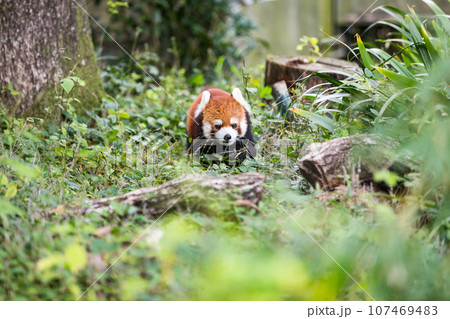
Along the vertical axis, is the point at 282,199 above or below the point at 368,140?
below

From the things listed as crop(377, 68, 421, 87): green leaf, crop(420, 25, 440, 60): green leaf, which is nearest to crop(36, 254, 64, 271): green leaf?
crop(377, 68, 421, 87): green leaf

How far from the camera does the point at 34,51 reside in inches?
131

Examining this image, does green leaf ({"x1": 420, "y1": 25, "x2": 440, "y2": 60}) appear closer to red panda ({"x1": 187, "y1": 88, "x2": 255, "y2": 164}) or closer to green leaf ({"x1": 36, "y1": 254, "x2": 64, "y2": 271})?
red panda ({"x1": 187, "y1": 88, "x2": 255, "y2": 164})

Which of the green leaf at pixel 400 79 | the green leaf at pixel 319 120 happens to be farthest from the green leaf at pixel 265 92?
the green leaf at pixel 400 79

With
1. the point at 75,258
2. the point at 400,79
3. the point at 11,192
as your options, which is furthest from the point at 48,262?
the point at 400,79

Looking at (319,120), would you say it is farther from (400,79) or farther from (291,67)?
(291,67)

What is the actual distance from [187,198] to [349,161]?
0.84m

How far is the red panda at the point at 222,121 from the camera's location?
338 centimetres

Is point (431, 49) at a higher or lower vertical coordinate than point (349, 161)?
higher

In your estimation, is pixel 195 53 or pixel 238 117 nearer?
pixel 238 117

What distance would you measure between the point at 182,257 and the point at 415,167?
115 cm

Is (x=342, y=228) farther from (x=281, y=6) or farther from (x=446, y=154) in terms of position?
(x=281, y=6)

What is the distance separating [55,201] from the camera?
84.3 inches

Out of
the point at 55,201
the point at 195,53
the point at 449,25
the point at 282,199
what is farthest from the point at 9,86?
the point at 195,53
